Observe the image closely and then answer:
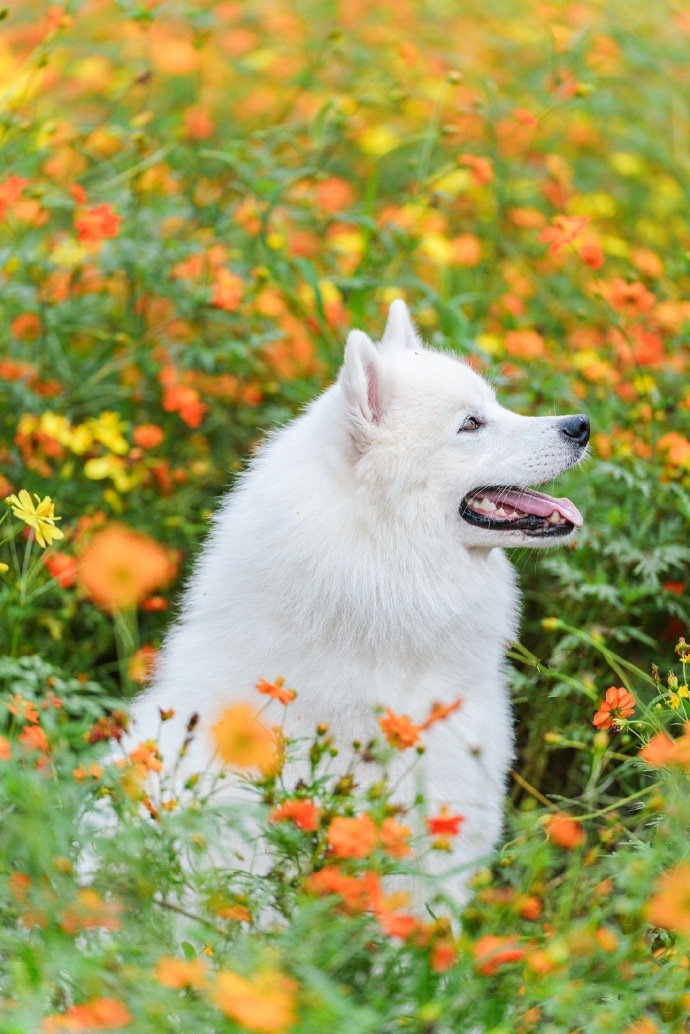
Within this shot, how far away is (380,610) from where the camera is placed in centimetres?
301

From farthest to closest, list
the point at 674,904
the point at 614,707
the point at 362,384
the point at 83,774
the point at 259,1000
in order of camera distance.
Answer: the point at 362,384 → the point at 83,774 → the point at 614,707 → the point at 674,904 → the point at 259,1000

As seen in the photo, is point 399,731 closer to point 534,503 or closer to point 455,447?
point 455,447

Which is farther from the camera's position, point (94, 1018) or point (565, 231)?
point (565, 231)

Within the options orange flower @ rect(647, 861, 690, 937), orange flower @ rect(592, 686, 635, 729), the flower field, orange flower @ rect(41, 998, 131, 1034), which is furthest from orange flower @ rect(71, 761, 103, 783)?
orange flower @ rect(647, 861, 690, 937)

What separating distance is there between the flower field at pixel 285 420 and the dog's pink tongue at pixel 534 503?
1.24 feet

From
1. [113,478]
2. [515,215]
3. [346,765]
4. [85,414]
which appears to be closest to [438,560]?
[346,765]

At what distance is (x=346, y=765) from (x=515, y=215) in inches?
130

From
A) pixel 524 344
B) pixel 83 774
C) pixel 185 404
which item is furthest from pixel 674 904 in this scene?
pixel 185 404

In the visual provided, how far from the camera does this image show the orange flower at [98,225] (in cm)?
396

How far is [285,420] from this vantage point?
4680mm

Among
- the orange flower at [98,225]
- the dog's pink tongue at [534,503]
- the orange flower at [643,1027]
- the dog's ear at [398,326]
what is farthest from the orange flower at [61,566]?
the orange flower at [643,1027]

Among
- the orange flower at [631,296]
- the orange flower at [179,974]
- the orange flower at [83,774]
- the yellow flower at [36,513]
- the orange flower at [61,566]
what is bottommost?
the orange flower at [61,566]

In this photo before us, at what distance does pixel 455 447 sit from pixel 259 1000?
1655mm

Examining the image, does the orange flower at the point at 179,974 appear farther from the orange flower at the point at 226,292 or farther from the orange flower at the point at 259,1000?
the orange flower at the point at 226,292
